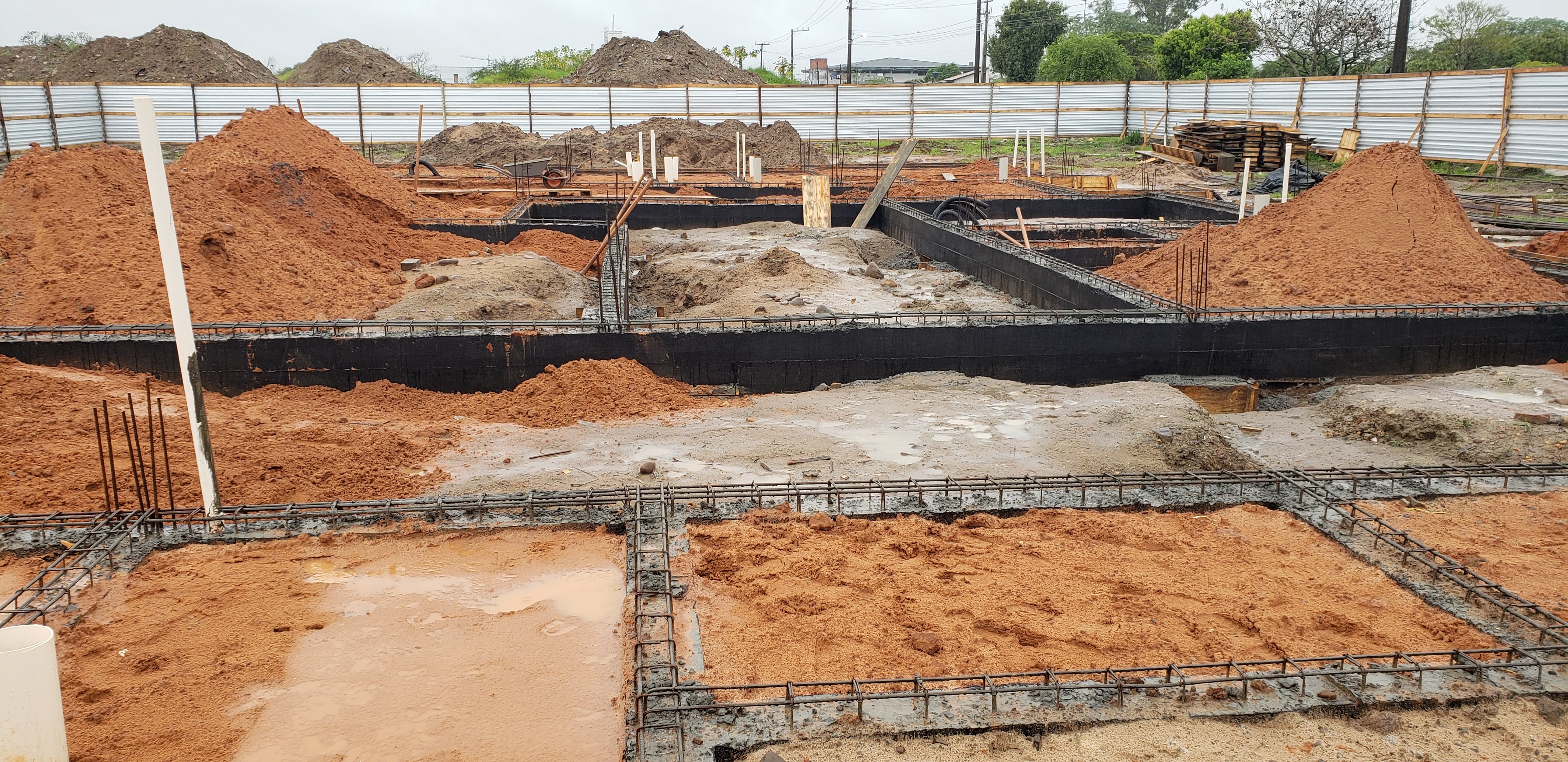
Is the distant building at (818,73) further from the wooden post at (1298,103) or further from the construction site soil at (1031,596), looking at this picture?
the construction site soil at (1031,596)

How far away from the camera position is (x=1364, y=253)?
1209 centimetres

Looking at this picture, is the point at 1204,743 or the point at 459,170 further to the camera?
the point at 459,170

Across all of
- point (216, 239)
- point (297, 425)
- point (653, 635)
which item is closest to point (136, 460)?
point (297, 425)

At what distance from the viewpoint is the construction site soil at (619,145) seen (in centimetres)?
3244

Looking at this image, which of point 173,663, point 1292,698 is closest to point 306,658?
point 173,663

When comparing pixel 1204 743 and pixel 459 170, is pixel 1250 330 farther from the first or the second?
pixel 459 170

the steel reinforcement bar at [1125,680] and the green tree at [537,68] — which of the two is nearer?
the steel reinforcement bar at [1125,680]

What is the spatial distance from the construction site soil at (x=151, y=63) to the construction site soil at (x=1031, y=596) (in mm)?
45209

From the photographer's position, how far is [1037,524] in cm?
550

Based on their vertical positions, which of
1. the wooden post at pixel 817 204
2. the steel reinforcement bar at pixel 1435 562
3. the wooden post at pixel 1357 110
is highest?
the wooden post at pixel 1357 110

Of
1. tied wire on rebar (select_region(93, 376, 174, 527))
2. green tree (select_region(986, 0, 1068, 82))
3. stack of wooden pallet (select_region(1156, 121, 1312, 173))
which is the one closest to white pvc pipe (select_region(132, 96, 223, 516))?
tied wire on rebar (select_region(93, 376, 174, 527))

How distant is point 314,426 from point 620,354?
2.65 metres

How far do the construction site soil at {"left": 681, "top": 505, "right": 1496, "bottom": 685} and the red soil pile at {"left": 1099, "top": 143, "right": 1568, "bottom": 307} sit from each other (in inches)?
281

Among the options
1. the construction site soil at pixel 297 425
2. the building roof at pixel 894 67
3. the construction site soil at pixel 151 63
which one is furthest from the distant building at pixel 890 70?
the construction site soil at pixel 297 425
